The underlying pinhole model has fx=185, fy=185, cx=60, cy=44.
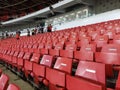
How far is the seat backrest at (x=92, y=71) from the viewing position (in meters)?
2.23

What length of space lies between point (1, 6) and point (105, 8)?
2215cm

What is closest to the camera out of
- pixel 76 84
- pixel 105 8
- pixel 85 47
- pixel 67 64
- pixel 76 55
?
pixel 76 84

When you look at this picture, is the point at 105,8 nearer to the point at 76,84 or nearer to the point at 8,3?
the point at 76,84

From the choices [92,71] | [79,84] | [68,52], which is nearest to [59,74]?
[92,71]

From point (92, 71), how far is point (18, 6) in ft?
106

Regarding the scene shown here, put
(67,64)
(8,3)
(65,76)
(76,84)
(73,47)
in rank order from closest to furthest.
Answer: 1. (76,84)
2. (65,76)
3. (67,64)
4. (73,47)
5. (8,3)

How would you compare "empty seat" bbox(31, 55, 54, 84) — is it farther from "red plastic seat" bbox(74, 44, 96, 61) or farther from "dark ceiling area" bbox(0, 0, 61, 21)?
"dark ceiling area" bbox(0, 0, 61, 21)

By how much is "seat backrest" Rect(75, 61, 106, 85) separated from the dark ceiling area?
84.6ft

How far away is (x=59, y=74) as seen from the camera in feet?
8.57

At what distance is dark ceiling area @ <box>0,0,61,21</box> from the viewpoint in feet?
98.7

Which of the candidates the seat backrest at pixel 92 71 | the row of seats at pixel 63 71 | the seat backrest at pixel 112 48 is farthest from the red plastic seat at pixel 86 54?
the seat backrest at pixel 92 71

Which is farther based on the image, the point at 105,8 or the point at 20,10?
the point at 20,10

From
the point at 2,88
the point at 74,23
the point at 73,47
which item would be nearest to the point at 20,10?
the point at 74,23

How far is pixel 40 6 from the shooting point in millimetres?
31828
